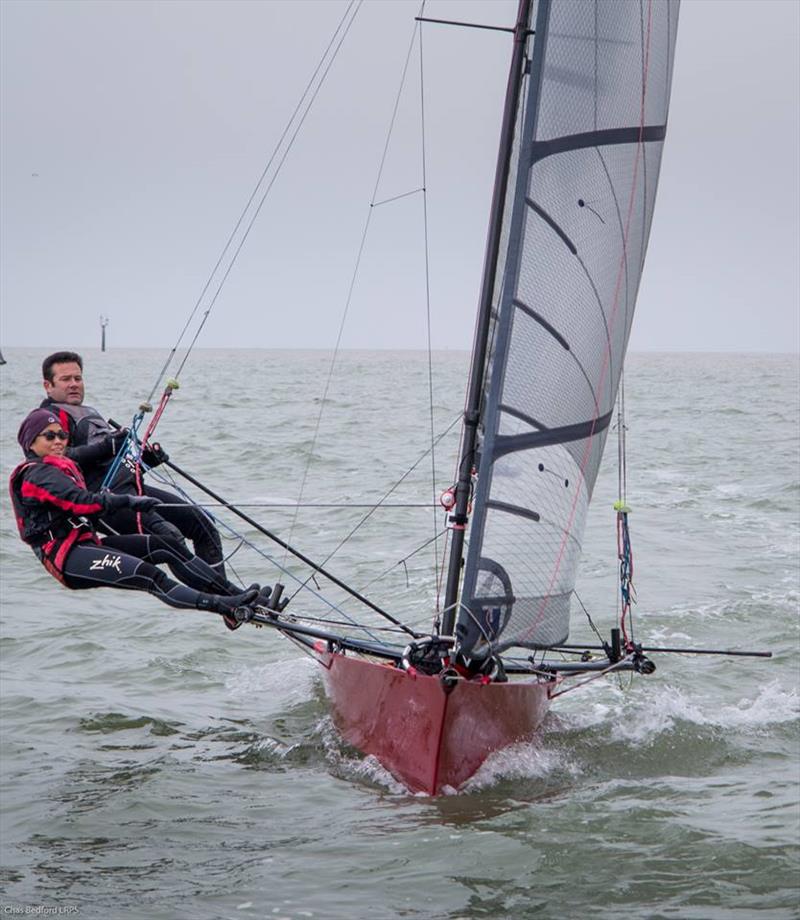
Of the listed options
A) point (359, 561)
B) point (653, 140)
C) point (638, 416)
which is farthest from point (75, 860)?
point (638, 416)

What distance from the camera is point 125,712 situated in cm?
785

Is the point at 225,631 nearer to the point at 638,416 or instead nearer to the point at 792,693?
the point at 792,693

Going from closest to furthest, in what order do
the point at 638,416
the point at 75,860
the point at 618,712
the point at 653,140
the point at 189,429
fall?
the point at 75,860, the point at 653,140, the point at 618,712, the point at 189,429, the point at 638,416

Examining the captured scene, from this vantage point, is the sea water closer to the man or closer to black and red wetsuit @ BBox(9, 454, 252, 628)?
black and red wetsuit @ BBox(9, 454, 252, 628)

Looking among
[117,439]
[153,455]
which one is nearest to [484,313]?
[153,455]

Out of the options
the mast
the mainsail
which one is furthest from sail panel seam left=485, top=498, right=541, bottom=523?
the mast

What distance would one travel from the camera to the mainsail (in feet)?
19.5

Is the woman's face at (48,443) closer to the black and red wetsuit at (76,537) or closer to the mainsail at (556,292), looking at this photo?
the black and red wetsuit at (76,537)

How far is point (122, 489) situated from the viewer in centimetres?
704

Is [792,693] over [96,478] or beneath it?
beneath

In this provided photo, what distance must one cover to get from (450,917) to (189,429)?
20484 millimetres

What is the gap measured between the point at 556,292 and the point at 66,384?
2.57 m

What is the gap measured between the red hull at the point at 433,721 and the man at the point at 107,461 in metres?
1.09

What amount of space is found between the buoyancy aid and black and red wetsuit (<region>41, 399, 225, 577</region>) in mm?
212
